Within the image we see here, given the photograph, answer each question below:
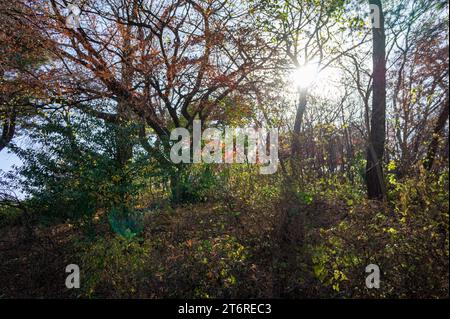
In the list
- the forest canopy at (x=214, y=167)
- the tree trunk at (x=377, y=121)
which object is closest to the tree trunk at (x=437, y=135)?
the forest canopy at (x=214, y=167)

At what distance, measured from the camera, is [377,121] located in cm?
564

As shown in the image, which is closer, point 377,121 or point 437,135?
point 437,135

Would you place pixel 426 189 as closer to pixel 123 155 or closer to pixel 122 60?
pixel 123 155

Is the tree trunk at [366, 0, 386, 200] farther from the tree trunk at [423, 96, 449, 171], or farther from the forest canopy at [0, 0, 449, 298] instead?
the tree trunk at [423, 96, 449, 171]

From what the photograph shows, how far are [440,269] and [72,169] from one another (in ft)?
17.4

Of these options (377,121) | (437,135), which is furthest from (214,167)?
(437,135)

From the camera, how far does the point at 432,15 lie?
5645 mm

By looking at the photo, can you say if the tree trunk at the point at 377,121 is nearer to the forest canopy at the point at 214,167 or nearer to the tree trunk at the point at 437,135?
the forest canopy at the point at 214,167

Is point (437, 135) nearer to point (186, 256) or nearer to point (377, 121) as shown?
point (377, 121)

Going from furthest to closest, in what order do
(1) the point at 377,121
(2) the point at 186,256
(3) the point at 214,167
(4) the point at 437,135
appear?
(3) the point at 214,167, (1) the point at 377,121, (2) the point at 186,256, (4) the point at 437,135

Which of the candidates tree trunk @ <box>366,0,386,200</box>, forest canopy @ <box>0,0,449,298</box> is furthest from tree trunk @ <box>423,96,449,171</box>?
tree trunk @ <box>366,0,386,200</box>

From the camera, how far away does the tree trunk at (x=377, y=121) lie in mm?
5605

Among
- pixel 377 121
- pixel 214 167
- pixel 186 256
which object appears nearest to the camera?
pixel 186 256

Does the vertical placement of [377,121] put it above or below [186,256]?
above
